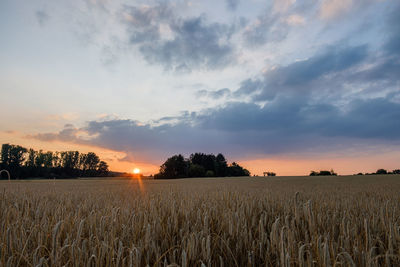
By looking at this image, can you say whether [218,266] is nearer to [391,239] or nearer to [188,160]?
[391,239]

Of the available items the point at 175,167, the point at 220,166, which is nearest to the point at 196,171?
the point at 175,167

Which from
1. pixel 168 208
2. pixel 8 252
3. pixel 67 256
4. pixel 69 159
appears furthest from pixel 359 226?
pixel 69 159

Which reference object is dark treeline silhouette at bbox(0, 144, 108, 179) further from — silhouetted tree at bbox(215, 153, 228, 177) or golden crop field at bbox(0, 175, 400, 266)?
golden crop field at bbox(0, 175, 400, 266)

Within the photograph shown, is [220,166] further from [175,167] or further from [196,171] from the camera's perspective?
[175,167]

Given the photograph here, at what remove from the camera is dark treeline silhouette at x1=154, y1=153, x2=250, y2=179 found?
233 ft

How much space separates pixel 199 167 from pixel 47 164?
55.0m

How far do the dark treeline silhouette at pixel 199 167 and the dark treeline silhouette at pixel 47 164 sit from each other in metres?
32.4

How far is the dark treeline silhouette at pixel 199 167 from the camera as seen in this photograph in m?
71.1

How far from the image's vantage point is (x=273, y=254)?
5.99ft

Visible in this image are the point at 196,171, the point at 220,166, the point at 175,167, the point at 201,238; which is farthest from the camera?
the point at 220,166

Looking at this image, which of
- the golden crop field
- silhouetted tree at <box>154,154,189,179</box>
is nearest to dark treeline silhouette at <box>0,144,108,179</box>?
silhouetted tree at <box>154,154,189,179</box>

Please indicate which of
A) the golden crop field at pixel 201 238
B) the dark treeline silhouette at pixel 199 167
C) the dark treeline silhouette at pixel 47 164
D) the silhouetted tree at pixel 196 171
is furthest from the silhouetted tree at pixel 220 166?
the golden crop field at pixel 201 238

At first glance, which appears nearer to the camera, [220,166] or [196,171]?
[196,171]

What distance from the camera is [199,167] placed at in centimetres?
7131
